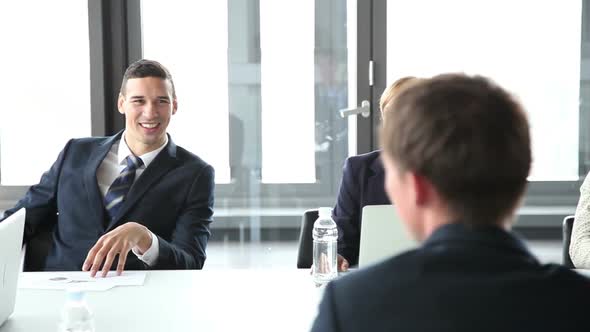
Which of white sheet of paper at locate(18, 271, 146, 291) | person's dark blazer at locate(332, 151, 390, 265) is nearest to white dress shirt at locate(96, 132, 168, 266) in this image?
white sheet of paper at locate(18, 271, 146, 291)

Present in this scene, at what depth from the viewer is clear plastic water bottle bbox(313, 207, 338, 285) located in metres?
2.10

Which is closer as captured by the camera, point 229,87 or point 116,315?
point 116,315

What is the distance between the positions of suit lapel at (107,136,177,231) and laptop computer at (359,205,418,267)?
0.99m

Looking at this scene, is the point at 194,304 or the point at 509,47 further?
the point at 509,47

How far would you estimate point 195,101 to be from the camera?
3885mm

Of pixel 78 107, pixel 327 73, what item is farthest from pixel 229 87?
pixel 78 107

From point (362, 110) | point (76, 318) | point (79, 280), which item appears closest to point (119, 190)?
point (79, 280)

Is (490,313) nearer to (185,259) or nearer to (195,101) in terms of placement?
(185,259)

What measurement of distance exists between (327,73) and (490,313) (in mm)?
3089

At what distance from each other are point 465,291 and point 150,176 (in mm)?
1922

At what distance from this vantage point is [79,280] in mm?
2061

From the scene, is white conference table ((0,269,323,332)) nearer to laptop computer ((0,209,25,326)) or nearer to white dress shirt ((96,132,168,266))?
laptop computer ((0,209,25,326))

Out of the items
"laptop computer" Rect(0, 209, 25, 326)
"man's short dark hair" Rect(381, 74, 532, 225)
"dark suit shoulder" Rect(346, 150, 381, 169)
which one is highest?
"man's short dark hair" Rect(381, 74, 532, 225)

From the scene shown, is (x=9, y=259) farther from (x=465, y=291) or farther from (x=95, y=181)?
(x=465, y=291)
